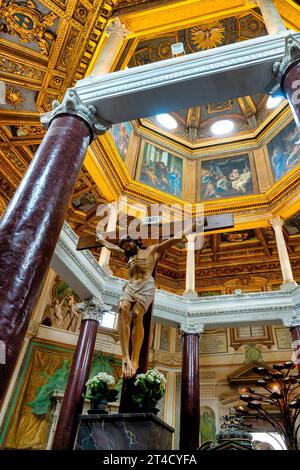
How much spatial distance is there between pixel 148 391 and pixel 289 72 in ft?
13.4

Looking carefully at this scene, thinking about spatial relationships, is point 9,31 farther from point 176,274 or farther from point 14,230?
point 176,274

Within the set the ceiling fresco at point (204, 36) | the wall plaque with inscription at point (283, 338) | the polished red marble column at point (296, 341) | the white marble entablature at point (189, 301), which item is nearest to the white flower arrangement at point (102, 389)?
the white marble entablature at point (189, 301)

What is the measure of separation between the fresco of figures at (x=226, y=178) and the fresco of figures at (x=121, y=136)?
12.3 feet

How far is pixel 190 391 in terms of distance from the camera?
880cm

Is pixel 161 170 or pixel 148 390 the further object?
pixel 161 170

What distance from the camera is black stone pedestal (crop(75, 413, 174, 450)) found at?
117 inches

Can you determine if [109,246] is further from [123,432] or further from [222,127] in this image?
[222,127]

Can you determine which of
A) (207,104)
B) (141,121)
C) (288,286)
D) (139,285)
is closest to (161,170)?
(141,121)

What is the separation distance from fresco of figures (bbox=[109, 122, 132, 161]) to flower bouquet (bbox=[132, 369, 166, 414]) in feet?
32.1

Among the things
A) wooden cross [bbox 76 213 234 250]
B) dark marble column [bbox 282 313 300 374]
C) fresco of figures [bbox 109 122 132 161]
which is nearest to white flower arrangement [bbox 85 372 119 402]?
wooden cross [bbox 76 213 234 250]

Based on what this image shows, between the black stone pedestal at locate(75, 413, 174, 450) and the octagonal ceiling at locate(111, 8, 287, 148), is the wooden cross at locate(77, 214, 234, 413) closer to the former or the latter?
the black stone pedestal at locate(75, 413, 174, 450)

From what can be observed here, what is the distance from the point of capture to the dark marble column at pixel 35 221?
2629 millimetres

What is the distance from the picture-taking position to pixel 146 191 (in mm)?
12711

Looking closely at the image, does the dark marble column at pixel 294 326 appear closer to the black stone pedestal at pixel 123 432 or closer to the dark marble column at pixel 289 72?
the black stone pedestal at pixel 123 432
